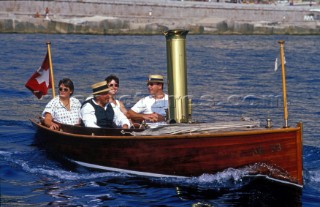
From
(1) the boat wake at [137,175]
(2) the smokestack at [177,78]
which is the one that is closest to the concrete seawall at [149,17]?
(1) the boat wake at [137,175]

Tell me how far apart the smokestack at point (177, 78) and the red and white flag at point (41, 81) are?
4.25 meters

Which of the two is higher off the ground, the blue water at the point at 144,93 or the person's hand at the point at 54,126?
the person's hand at the point at 54,126

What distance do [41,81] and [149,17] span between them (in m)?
44.6

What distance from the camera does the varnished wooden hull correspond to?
1127 cm

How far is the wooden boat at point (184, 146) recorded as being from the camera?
11320mm

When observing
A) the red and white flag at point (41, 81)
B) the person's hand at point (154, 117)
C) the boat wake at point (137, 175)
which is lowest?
the boat wake at point (137, 175)

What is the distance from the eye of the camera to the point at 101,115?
509 inches

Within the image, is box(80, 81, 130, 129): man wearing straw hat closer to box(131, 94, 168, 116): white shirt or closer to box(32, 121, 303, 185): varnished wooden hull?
box(32, 121, 303, 185): varnished wooden hull

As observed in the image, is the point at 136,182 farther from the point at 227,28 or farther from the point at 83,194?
the point at 227,28

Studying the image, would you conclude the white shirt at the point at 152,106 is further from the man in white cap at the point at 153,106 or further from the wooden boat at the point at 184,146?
the wooden boat at the point at 184,146

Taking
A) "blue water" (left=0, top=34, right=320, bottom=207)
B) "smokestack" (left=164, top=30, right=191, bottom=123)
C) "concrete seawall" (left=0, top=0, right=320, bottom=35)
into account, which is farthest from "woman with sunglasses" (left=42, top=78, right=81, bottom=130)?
"concrete seawall" (left=0, top=0, right=320, bottom=35)

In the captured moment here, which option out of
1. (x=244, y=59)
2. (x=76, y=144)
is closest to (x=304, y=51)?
(x=244, y=59)

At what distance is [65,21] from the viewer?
2080 inches

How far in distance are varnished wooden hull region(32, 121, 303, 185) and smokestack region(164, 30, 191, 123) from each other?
92 cm
